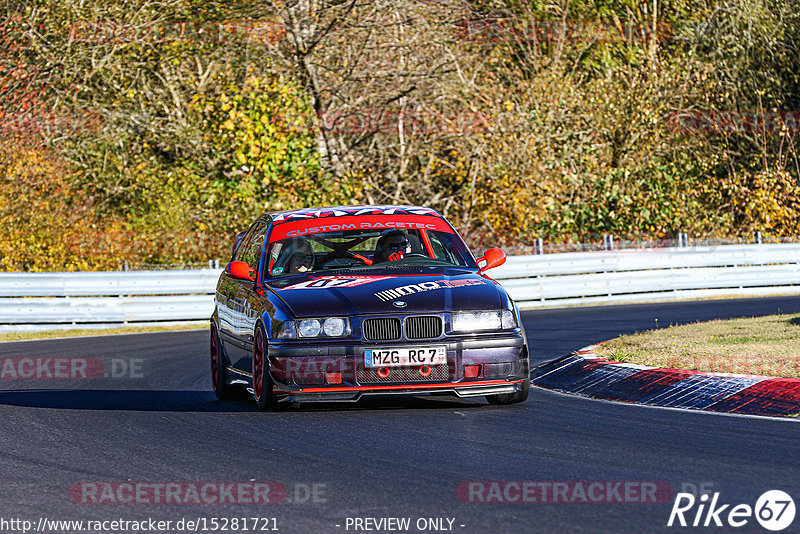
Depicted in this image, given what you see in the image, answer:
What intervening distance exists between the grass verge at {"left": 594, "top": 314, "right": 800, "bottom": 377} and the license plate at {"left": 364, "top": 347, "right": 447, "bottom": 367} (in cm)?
254

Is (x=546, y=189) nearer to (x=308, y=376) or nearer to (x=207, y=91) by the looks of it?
(x=207, y=91)

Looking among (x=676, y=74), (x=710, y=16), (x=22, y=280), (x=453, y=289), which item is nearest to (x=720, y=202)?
(x=676, y=74)

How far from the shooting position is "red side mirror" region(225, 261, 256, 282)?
1081cm

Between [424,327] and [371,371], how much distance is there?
515mm

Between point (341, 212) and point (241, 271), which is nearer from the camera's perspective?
point (241, 271)

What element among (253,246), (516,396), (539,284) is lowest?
(539,284)

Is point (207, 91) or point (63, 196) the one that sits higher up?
point (207, 91)

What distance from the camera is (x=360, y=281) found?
9977 millimetres

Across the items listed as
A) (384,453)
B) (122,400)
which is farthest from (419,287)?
(122,400)

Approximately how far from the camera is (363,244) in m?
11.5

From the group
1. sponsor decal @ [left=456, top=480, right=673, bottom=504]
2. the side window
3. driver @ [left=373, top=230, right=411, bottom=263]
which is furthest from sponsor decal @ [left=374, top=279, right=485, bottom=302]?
sponsor decal @ [left=456, top=480, right=673, bottom=504]

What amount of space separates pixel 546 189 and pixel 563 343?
50.7ft

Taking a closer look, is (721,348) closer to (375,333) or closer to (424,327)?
(424,327)

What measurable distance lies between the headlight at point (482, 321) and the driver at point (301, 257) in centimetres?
173
